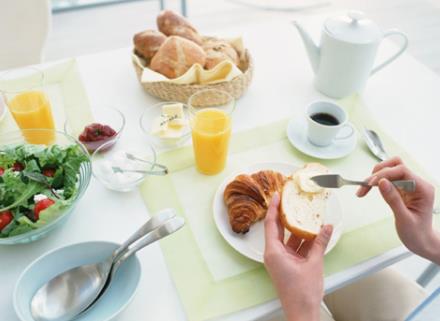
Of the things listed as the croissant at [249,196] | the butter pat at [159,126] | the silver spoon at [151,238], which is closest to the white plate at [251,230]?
the croissant at [249,196]

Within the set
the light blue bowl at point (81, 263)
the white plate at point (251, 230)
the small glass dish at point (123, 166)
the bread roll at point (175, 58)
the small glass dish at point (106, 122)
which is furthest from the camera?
the bread roll at point (175, 58)

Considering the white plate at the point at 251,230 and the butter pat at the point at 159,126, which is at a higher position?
the butter pat at the point at 159,126

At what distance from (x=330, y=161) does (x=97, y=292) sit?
1.98 ft

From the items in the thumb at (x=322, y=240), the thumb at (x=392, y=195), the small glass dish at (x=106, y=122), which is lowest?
the small glass dish at (x=106, y=122)

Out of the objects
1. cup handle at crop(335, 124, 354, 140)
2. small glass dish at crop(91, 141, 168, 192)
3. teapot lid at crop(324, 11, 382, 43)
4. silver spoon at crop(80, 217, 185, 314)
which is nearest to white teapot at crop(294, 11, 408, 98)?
teapot lid at crop(324, 11, 382, 43)

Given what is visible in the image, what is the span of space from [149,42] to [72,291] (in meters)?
0.75

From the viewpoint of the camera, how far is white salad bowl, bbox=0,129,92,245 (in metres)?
0.70

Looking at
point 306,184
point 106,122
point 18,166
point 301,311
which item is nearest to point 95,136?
point 106,122

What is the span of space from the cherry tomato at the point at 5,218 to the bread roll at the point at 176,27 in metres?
0.71

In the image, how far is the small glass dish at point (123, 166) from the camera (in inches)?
33.7

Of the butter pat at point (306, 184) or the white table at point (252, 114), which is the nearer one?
the white table at point (252, 114)

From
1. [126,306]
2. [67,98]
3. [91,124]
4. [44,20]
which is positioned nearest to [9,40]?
[44,20]

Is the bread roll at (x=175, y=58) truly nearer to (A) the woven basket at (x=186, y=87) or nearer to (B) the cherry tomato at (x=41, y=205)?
(A) the woven basket at (x=186, y=87)

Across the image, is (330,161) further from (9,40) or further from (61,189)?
(9,40)
